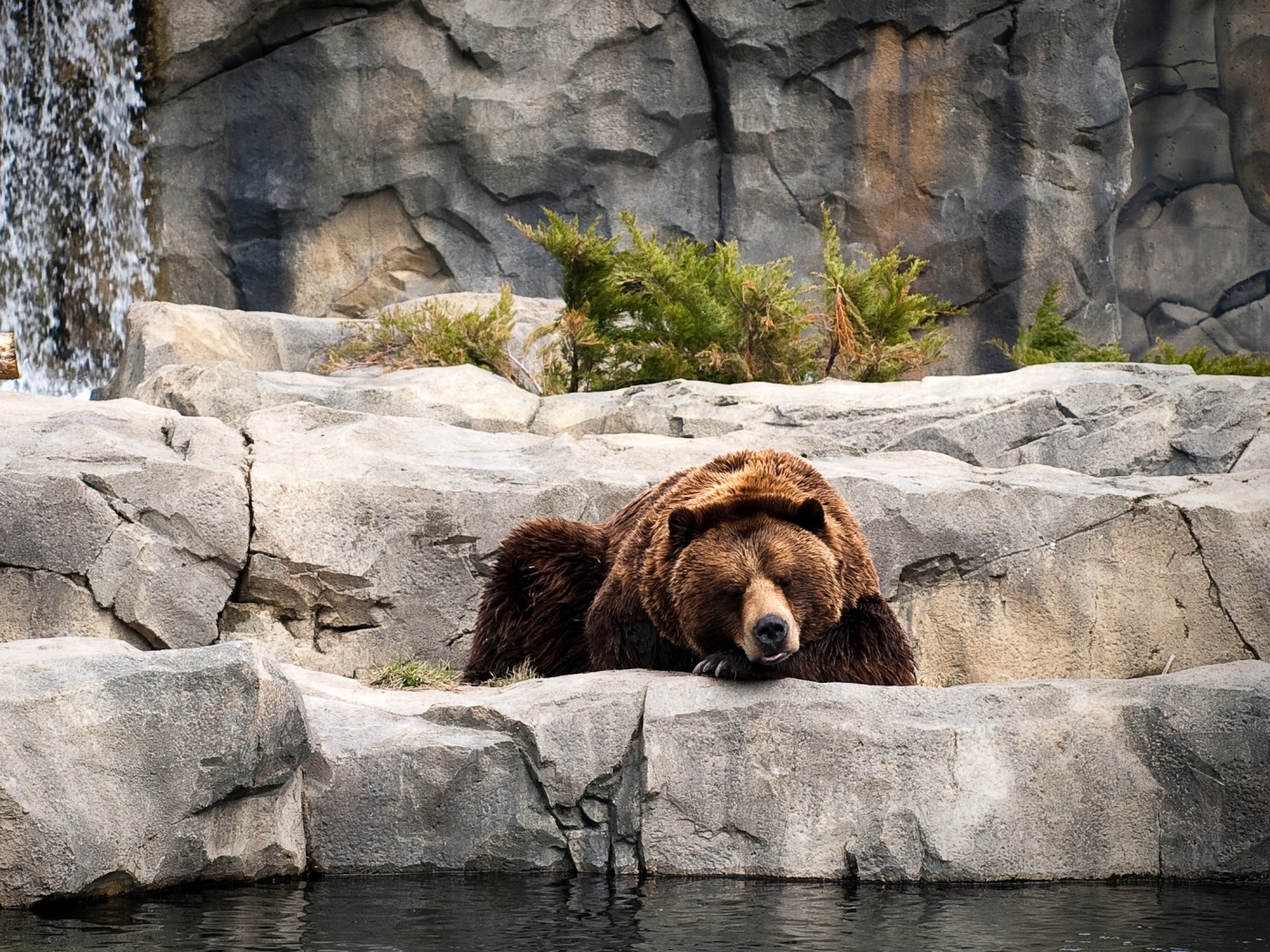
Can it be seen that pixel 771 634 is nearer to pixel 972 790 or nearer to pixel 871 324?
pixel 972 790

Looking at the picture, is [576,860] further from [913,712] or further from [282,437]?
[282,437]

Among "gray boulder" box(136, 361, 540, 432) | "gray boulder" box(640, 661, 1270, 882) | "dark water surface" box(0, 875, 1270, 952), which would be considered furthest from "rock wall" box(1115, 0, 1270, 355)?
"dark water surface" box(0, 875, 1270, 952)

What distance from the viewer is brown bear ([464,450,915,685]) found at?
18.5ft

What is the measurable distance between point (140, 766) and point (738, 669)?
2.06 m

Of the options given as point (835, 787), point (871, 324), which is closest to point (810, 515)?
point (835, 787)

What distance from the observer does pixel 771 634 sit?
17.1 ft

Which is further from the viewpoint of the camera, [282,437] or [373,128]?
[373,128]

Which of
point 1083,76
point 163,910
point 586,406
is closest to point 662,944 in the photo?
point 163,910

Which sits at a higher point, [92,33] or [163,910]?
[92,33]

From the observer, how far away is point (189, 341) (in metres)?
13.4

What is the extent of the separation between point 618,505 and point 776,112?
11.7 metres

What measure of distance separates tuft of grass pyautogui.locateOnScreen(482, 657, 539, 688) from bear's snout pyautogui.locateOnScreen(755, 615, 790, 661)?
1.91m

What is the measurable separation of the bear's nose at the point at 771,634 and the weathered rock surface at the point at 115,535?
3513 millimetres

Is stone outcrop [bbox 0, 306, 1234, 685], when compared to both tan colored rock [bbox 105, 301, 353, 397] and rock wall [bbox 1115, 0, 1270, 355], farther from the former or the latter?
rock wall [bbox 1115, 0, 1270, 355]
